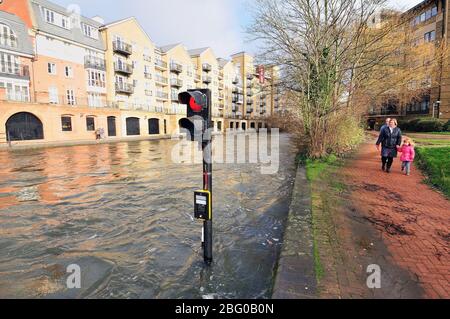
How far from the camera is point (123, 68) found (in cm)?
3894

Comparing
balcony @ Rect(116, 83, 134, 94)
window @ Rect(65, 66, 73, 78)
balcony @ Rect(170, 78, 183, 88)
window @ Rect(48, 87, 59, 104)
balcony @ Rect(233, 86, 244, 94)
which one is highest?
balcony @ Rect(233, 86, 244, 94)

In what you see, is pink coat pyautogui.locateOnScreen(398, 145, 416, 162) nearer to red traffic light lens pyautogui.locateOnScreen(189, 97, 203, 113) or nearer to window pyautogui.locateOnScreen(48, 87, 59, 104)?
red traffic light lens pyautogui.locateOnScreen(189, 97, 203, 113)

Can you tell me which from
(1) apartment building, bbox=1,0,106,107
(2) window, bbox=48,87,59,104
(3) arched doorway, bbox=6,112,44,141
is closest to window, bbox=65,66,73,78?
(1) apartment building, bbox=1,0,106,107

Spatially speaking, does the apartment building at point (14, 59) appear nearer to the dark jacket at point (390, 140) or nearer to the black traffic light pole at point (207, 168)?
the black traffic light pole at point (207, 168)

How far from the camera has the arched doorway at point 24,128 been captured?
82.8 ft

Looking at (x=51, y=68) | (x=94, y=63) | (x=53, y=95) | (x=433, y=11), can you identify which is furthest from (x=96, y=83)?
(x=433, y=11)

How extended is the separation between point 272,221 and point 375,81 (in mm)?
14669

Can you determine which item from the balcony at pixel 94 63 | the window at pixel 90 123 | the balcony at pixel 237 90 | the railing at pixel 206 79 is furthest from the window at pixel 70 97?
the balcony at pixel 237 90

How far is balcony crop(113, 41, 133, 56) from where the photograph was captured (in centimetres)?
3766

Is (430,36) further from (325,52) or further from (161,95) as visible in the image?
(161,95)

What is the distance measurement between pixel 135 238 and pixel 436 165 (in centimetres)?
917

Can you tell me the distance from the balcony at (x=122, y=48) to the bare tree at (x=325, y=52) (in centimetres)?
3023

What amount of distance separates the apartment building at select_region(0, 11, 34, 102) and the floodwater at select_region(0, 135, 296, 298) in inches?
886
